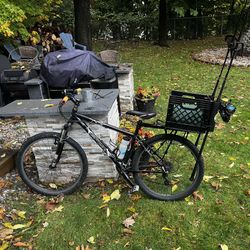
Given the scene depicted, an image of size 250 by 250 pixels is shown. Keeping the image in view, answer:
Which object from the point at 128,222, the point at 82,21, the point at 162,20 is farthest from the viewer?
the point at 162,20

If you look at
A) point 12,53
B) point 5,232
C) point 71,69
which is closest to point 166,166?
point 5,232

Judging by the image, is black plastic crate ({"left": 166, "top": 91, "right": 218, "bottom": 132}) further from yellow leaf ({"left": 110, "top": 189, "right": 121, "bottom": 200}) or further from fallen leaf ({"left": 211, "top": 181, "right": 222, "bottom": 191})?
yellow leaf ({"left": 110, "top": 189, "right": 121, "bottom": 200})

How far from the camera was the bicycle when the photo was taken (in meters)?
3.29

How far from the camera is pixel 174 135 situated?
349 centimetres

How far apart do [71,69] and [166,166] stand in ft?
8.77

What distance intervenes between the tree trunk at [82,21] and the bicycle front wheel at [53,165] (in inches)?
306

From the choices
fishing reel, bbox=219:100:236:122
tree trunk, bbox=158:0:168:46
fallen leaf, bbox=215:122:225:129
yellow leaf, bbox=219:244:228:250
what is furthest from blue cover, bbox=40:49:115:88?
tree trunk, bbox=158:0:168:46

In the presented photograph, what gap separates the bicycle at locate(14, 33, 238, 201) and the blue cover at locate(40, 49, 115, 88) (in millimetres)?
1936

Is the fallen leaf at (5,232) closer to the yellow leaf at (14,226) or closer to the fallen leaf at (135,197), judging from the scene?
the yellow leaf at (14,226)

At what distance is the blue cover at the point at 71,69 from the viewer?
18.3 ft

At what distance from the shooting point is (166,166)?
146 inches

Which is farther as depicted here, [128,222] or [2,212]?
[2,212]

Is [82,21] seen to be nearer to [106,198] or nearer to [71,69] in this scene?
[71,69]

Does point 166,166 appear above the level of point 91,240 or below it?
above
